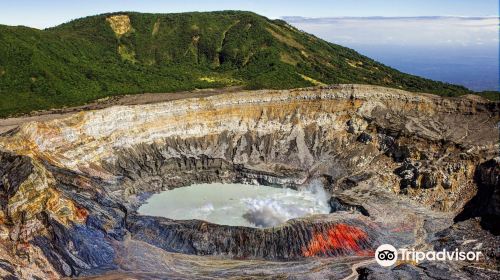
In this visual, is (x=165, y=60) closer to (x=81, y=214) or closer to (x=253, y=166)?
(x=253, y=166)

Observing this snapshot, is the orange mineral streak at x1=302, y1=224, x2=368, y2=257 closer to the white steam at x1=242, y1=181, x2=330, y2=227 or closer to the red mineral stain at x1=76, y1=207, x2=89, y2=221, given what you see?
the white steam at x1=242, y1=181, x2=330, y2=227

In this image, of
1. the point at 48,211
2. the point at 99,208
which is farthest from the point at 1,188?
the point at 99,208

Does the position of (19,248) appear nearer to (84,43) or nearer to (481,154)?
(481,154)

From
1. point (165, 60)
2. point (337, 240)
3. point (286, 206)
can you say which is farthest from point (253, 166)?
point (165, 60)

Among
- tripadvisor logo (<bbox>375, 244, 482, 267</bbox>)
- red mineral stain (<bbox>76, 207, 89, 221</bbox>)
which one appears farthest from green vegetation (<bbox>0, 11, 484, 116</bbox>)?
tripadvisor logo (<bbox>375, 244, 482, 267</bbox>)

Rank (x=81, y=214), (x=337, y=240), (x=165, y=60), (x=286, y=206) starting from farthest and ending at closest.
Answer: (x=165, y=60), (x=286, y=206), (x=337, y=240), (x=81, y=214)
